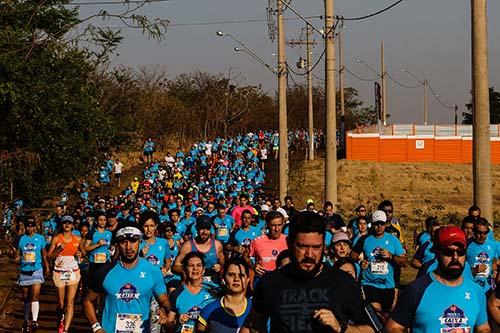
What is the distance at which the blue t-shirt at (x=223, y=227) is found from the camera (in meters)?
19.2

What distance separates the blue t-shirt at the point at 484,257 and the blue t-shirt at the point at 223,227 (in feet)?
25.0

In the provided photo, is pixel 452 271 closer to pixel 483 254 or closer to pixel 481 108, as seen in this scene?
pixel 483 254

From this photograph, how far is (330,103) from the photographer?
21.8 metres

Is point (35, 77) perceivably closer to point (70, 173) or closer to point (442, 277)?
point (70, 173)

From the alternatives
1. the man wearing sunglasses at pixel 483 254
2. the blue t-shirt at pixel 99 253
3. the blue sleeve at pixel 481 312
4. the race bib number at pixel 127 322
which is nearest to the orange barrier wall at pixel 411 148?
the blue t-shirt at pixel 99 253

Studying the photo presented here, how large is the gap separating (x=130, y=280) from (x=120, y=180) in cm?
4129

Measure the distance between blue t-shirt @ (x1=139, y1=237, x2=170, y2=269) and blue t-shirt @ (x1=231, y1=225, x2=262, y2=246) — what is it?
2.22 metres

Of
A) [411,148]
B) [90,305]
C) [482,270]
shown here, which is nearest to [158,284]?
[90,305]

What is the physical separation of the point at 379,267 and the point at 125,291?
5.33 m

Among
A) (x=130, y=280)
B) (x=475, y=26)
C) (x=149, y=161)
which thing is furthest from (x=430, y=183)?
(x=130, y=280)

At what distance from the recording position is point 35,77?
24250mm

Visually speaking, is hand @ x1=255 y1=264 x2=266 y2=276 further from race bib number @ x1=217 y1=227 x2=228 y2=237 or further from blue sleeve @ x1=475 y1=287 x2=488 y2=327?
race bib number @ x1=217 y1=227 x2=228 y2=237

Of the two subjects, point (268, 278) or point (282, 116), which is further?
point (282, 116)

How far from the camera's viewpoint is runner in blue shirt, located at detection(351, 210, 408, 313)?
42.9 ft
